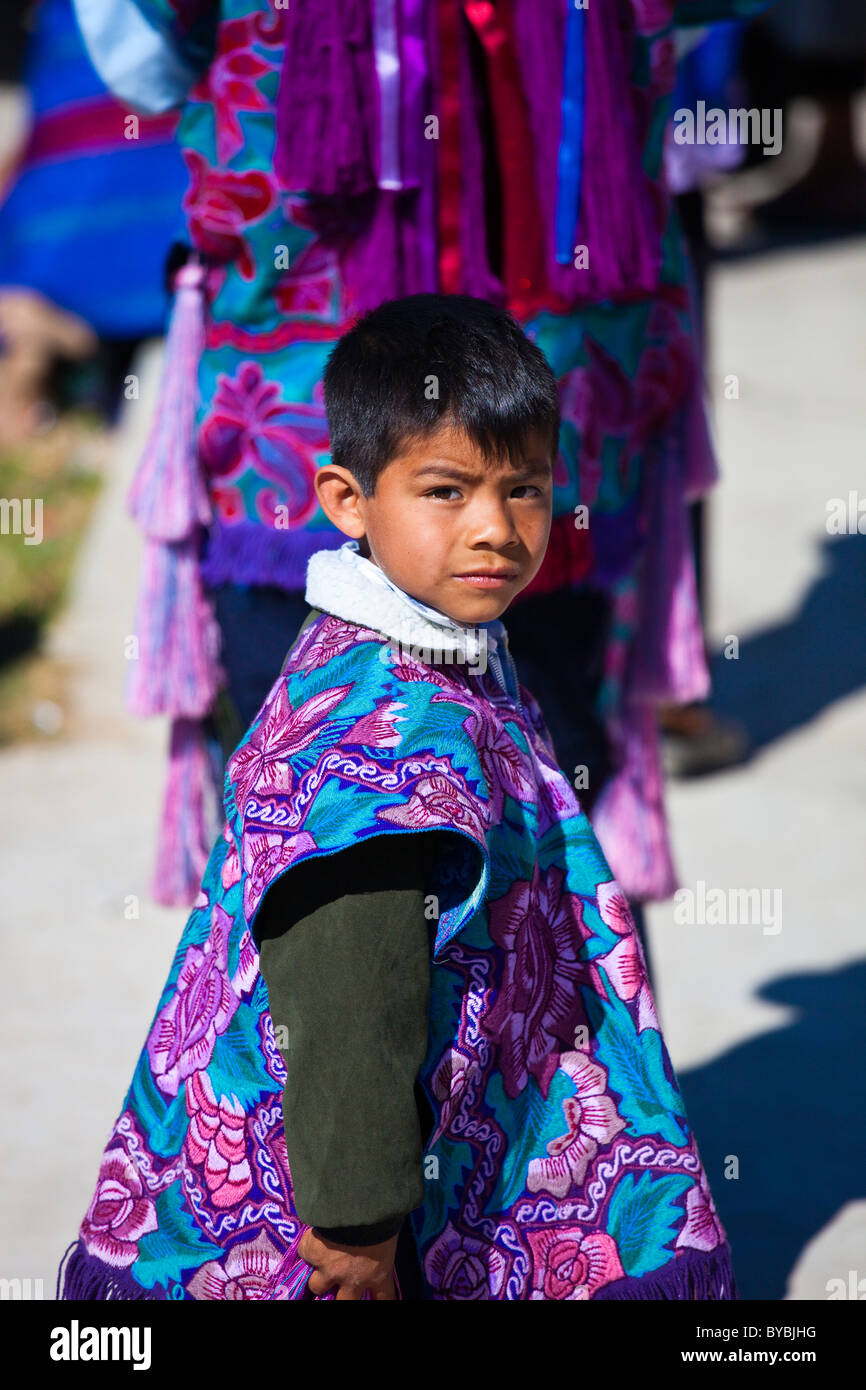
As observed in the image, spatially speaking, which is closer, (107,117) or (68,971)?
(68,971)

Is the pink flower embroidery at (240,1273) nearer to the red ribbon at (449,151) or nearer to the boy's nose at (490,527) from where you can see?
the boy's nose at (490,527)

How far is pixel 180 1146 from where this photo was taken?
5.17 ft

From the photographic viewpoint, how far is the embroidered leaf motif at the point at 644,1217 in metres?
1.57

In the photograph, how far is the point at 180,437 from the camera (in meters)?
2.10

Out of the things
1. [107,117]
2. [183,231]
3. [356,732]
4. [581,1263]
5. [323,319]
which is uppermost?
[107,117]

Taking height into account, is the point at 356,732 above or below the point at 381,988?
above

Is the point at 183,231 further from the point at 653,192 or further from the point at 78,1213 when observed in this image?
the point at 78,1213

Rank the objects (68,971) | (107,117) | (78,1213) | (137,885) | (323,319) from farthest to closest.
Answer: (107,117), (137,885), (68,971), (78,1213), (323,319)

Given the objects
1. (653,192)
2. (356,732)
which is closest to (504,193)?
(653,192)

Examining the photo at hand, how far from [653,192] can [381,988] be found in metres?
1.15

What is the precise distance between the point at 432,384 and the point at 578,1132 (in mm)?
681

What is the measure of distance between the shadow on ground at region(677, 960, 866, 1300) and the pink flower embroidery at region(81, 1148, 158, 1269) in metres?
0.98

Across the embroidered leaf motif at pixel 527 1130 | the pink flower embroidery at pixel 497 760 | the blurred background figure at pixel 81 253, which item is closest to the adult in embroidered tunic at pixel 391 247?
the pink flower embroidery at pixel 497 760
